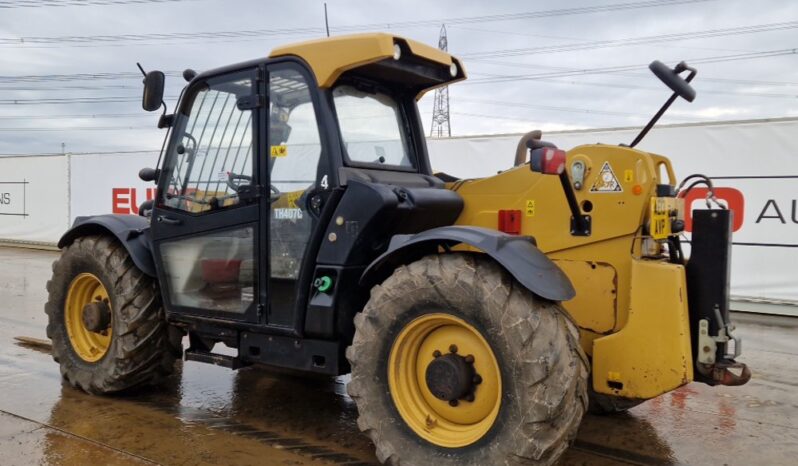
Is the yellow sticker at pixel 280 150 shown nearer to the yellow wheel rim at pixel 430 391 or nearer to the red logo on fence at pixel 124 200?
the yellow wheel rim at pixel 430 391

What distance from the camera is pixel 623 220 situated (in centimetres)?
380

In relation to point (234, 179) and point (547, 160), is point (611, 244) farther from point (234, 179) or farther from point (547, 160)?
point (234, 179)

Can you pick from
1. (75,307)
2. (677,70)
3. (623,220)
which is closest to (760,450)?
(623,220)

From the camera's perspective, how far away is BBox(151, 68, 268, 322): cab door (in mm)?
4219

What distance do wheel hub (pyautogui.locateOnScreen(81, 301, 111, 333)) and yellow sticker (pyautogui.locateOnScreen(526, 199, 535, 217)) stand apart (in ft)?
10.2

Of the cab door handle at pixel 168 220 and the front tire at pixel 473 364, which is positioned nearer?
the front tire at pixel 473 364

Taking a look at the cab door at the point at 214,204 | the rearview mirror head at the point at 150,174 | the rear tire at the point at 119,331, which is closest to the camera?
the cab door at the point at 214,204

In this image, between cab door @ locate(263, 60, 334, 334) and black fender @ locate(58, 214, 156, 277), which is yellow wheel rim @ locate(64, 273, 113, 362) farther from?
cab door @ locate(263, 60, 334, 334)

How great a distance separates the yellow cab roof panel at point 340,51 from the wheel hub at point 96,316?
231cm

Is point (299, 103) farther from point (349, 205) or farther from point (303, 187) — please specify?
point (349, 205)

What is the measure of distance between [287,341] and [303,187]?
3.06ft

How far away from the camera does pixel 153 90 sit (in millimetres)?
4551

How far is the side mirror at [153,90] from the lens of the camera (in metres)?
4.54

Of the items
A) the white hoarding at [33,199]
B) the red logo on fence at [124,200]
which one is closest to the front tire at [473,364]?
the red logo on fence at [124,200]
